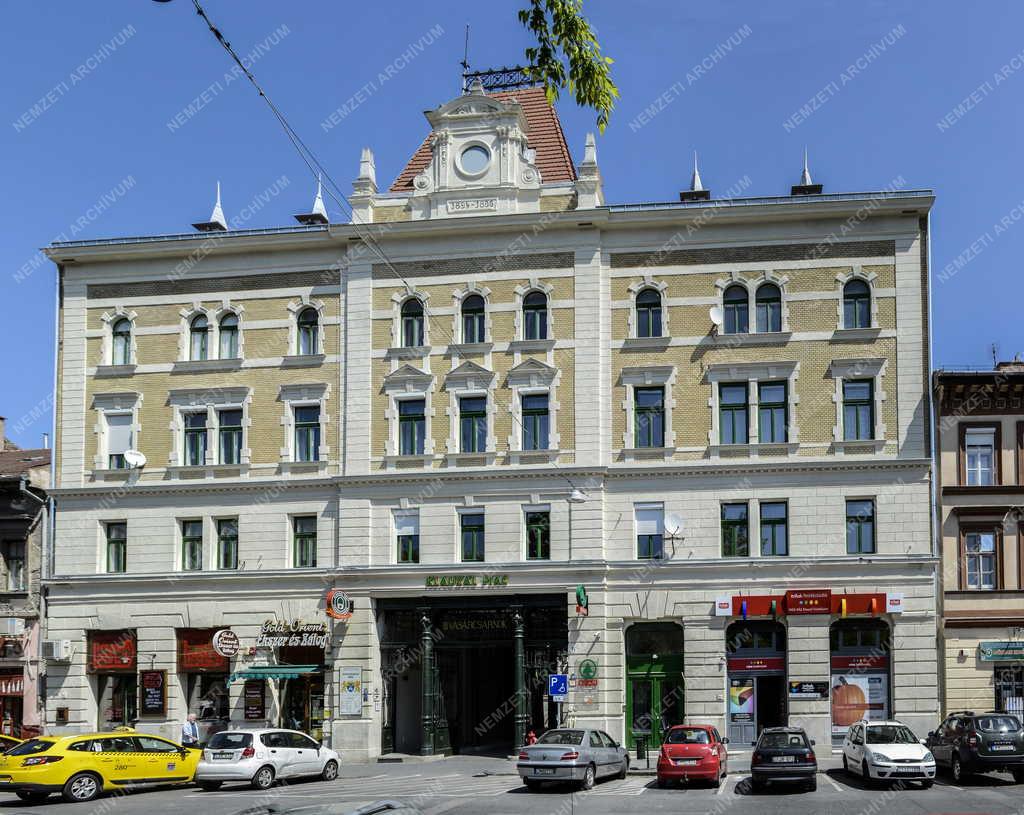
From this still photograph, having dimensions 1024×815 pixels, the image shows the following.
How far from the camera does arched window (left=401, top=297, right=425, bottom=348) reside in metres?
44.4

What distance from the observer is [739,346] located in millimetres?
42469

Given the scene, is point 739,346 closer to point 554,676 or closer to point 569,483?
point 569,483

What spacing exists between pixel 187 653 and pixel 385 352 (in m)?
11.9

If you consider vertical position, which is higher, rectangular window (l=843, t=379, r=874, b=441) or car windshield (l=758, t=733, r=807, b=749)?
rectangular window (l=843, t=379, r=874, b=441)

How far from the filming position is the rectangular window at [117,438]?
45625mm

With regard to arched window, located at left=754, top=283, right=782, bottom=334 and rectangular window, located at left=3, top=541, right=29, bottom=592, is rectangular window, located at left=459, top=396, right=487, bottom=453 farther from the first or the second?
rectangular window, located at left=3, top=541, right=29, bottom=592

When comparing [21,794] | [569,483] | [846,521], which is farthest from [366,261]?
[21,794]

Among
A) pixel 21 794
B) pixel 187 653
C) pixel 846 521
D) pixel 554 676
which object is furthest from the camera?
pixel 187 653

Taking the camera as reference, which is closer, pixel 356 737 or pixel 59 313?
pixel 356 737

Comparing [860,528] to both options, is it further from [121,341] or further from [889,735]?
[121,341]

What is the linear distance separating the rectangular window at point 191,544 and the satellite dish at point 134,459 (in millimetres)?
2446

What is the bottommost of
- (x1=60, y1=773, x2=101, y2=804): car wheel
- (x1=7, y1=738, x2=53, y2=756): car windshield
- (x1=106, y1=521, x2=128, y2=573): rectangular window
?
(x1=60, y1=773, x2=101, y2=804): car wheel

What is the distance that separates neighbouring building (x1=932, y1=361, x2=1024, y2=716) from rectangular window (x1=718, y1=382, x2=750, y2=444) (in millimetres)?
6548

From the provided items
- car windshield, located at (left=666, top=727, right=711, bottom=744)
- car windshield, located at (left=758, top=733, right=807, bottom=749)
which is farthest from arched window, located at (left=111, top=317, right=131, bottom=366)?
car windshield, located at (left=758, top=733, right=807, bottom=749)
